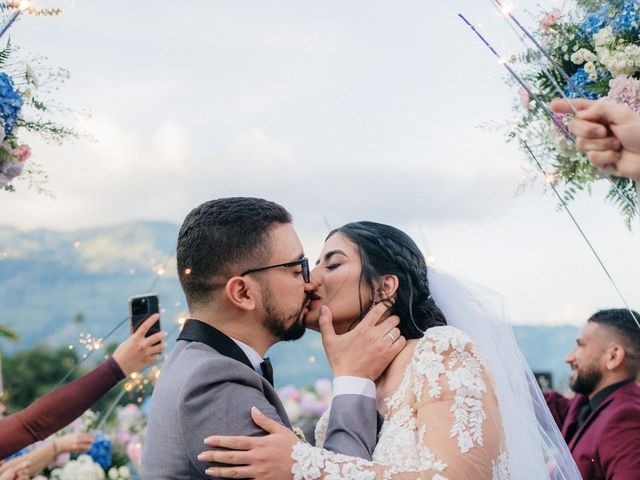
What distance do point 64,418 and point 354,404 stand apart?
5.33 ft

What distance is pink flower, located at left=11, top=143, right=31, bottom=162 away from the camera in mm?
3080

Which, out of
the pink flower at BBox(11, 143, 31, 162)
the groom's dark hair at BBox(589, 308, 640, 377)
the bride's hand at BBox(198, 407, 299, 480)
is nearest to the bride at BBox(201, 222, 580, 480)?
the bride's hand at BBox(198, 407, 299, 480)

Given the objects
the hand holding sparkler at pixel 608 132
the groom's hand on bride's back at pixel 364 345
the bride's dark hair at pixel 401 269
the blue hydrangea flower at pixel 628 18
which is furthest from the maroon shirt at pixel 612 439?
the hand holding sparkler at pixel 608 132

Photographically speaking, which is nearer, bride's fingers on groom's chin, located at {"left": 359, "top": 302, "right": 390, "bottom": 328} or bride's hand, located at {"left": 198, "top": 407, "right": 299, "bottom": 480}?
bride's hand, located at {"left": 198, "top": 407, "right": 299, "bottom": 480}

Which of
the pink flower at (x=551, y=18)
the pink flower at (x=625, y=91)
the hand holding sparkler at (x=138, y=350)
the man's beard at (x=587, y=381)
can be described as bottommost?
the man's beard at (x=587, y=381)

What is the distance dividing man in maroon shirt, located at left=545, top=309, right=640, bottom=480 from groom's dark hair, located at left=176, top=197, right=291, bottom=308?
2.46 metres

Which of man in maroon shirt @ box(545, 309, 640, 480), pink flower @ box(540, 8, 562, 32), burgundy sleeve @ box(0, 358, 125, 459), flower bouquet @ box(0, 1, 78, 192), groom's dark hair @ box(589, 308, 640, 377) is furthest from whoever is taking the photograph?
groom's dark hair @ box(589, 308, 640, 377)

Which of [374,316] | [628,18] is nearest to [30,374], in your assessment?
[374,316]

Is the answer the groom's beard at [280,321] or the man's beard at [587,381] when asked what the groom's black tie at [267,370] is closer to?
the groom's beard at [280,321]

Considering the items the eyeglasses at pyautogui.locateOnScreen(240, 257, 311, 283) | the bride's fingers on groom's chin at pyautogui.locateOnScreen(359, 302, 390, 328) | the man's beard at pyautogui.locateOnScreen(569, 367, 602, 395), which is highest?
the eyeglasses at pyautogui.locateOnScreen(240, 257, 311, 283)

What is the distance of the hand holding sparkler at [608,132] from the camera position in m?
1.87

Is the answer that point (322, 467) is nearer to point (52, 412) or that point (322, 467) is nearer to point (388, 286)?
point (388, 286)

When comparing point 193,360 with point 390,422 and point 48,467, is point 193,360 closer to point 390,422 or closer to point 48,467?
point 390,422

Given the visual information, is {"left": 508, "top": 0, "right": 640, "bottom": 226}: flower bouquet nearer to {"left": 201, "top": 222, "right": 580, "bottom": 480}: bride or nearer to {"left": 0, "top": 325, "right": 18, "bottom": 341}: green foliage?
{"left": 201, "top": 222, "right": 580, "bottom": 480}: bride
